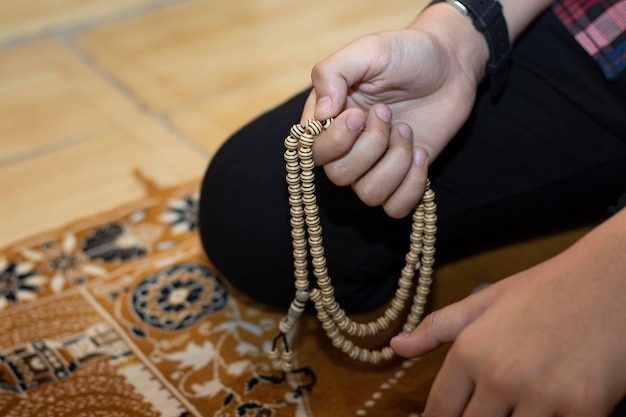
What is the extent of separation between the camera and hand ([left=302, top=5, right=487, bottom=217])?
0.64 m

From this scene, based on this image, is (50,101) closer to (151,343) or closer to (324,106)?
(151,343)

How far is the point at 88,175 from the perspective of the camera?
1.20 meters

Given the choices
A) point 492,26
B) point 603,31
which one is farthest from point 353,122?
point 603,31

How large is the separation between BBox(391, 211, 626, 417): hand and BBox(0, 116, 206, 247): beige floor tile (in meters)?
0.70

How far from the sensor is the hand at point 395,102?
2.10 ft

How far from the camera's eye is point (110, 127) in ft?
4.37

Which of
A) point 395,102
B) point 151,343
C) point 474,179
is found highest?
point 395,102

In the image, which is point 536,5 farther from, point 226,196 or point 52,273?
point 52,273

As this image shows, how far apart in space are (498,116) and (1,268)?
0.61 metres

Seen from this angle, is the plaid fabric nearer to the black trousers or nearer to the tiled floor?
the black trousers

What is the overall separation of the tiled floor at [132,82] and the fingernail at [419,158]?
0.56 metres

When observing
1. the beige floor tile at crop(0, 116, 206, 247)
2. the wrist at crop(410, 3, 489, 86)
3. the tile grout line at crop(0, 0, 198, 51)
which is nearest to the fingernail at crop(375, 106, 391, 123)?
the wrist at crop(410, 3, 489, 86)

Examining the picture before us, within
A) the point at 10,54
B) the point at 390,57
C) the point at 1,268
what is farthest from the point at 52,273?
the point at 10,54

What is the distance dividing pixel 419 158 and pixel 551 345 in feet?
0.72
